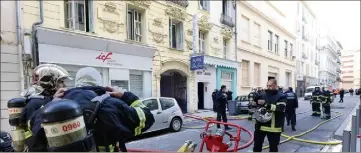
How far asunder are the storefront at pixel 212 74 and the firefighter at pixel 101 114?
5338mm

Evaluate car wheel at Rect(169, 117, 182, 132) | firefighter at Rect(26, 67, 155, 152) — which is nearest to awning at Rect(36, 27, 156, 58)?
car wheel at Rect(169, 117, 182, 132)

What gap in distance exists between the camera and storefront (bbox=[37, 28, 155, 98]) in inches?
243

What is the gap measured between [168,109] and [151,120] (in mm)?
4654

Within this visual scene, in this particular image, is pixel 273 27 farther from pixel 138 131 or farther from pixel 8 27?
pixel 8 27

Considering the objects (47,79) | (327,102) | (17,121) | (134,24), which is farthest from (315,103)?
(17,121)

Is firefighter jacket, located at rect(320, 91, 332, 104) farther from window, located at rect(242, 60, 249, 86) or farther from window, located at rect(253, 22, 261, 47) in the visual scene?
window, located at rect(253, 22, 261, 47)

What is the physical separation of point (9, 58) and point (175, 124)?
166 inches

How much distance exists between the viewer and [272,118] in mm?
3479

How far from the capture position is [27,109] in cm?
193

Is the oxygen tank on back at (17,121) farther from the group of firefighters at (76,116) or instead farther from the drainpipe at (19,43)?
the drainpipe at (19,43)

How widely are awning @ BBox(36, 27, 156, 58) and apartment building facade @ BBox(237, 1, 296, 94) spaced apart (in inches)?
158

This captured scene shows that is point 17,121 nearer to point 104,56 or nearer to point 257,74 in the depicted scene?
point 257,74

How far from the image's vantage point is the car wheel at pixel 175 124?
19.2ft

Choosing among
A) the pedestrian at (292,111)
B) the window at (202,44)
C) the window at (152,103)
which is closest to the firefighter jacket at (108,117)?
→ the window at (152,103)
